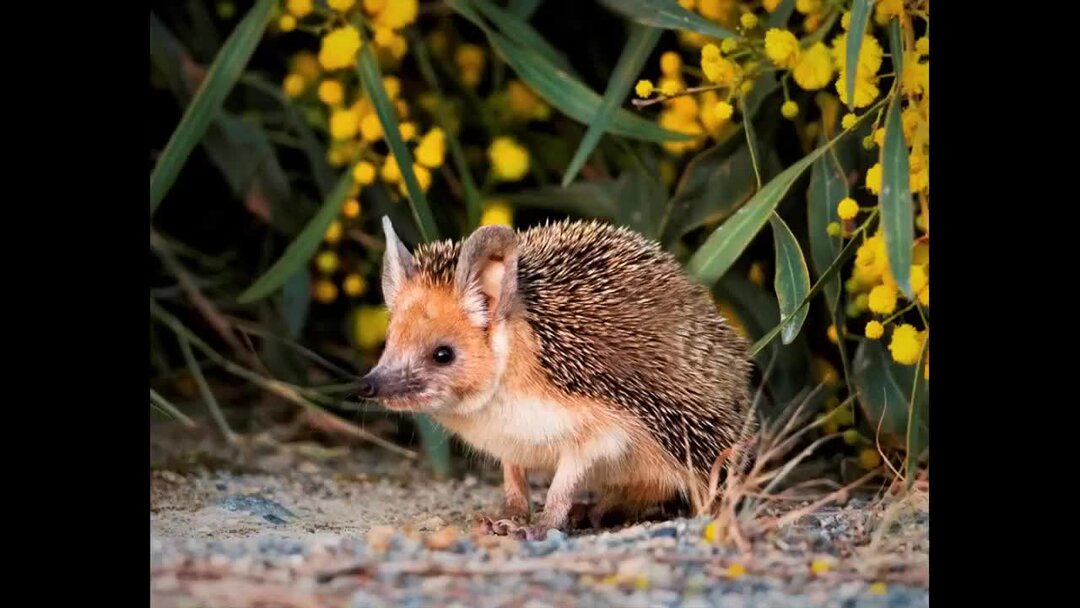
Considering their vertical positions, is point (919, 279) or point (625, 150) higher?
point (625, 150)

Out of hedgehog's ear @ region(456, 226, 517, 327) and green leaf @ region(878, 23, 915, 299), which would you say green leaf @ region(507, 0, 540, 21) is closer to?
hedgehog's ear @ region(456, 226, 517, 327)

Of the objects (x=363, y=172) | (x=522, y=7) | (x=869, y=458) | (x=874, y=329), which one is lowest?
(x=869, y=458)

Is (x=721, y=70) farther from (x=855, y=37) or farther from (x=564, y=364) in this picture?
(x=564, y=364)

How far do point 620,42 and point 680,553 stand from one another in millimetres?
1171

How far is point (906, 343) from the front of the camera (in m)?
2.59

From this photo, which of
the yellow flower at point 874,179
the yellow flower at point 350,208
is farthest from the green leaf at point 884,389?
the yellow flower at point 350,208

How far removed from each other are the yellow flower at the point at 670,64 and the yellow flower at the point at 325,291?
86cm

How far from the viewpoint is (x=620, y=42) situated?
305cm

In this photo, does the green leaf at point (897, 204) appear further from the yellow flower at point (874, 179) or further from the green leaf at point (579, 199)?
the green leaf at point (579, 199)

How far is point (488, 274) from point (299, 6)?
2.38 feet

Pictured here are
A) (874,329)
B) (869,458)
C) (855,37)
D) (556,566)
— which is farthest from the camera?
(869,458)

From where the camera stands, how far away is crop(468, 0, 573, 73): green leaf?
9.64 feet

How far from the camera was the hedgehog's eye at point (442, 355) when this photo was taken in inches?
99.3

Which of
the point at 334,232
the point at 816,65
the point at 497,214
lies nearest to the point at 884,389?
the point at 816,65
